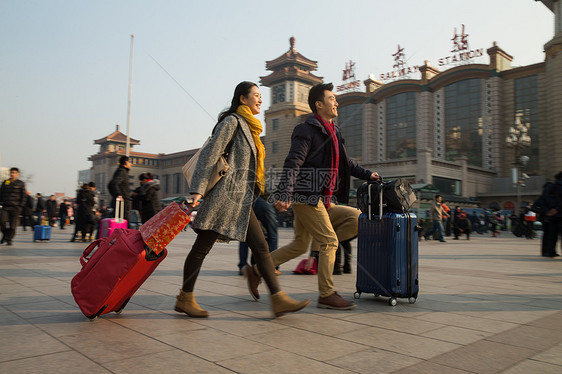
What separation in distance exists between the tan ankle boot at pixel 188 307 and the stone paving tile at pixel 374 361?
128cm

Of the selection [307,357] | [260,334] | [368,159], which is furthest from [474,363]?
[368,159]

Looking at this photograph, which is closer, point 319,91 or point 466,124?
point 319,91

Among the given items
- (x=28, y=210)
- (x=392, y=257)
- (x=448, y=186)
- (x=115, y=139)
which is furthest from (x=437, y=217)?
(x=115, y=139)

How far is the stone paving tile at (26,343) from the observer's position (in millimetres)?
2291

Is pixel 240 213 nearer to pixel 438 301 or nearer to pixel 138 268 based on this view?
pixel 138 268

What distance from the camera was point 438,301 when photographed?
13.0 ft

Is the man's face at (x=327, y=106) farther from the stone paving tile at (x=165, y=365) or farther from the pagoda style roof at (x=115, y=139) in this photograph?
the pagoda style roof at (x=115, y=139)

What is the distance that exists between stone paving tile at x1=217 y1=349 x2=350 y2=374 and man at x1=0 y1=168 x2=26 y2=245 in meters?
9.28

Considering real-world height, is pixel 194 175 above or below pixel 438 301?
above

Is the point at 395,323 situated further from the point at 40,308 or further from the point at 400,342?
the point at 40,308

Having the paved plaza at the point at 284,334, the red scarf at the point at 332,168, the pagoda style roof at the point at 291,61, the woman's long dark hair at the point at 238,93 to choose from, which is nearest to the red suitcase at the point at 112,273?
the paved plaza at the point at 284,334

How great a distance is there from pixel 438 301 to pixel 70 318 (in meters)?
3.02

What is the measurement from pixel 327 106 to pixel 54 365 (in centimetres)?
285

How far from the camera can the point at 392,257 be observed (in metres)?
3.82
